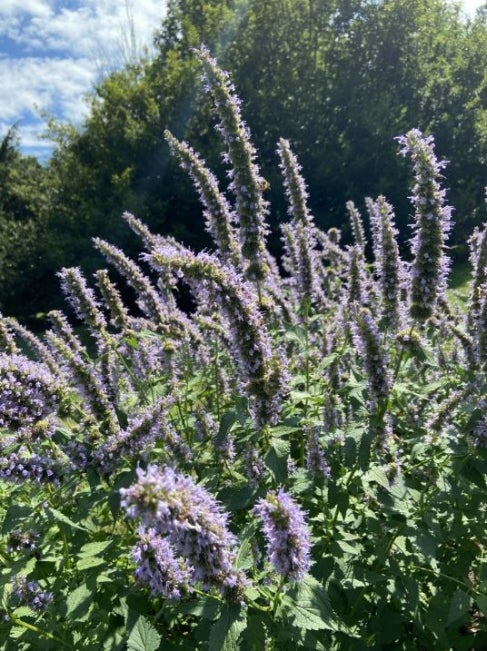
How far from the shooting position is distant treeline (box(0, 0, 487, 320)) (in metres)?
19.1

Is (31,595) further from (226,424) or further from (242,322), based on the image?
(242,322)

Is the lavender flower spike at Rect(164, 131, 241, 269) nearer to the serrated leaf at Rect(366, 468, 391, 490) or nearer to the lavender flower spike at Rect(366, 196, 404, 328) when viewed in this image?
the lavender flower spike at Rect(366, 196, 404, 328)

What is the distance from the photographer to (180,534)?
2102 mm

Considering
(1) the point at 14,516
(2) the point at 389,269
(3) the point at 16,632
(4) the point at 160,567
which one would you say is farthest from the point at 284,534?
(2) the point at 389,269

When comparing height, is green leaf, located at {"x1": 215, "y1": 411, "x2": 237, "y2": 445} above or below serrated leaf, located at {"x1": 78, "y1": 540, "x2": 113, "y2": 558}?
above

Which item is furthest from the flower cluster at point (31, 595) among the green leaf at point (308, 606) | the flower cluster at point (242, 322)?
the flower cluster at point (242, 322)

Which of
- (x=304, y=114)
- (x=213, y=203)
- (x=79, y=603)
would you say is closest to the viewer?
(x=79, y=603)

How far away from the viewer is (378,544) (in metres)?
3.58

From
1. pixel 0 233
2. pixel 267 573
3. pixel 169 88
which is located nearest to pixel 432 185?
pixel 267 573

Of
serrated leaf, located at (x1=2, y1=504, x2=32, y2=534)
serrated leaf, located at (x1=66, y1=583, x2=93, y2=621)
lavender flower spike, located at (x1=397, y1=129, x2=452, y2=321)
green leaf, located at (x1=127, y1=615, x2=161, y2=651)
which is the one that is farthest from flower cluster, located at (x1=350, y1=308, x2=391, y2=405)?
serrated leaf, located at (x1=2, y1=504, x2=32, y2=534)

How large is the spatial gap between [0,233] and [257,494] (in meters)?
23.3

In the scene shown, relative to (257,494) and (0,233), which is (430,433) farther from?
(0,233)

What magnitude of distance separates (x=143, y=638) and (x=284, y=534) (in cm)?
100

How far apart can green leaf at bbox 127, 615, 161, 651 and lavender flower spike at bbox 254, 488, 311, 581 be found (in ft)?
2.66
